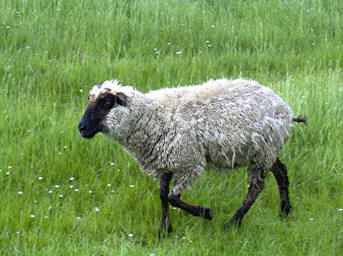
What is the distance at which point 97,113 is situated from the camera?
5.02m

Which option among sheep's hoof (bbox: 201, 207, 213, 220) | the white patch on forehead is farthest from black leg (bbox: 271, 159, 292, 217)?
the white patch on forehead

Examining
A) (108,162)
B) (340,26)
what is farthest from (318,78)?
(108,162)

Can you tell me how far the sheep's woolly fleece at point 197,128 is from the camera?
203 inches

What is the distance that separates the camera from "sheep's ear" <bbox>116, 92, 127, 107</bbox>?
16.7 feet

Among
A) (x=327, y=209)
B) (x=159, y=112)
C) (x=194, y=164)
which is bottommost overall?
(x=327, y=209)

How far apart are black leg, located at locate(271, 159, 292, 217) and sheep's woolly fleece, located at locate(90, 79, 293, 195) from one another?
0.39 m

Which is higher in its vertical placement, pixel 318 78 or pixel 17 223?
pixel 318 78

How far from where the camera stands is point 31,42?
27.5 ft

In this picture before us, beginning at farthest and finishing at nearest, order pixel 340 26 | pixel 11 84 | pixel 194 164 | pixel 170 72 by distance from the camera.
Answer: pixel 340 26 < pixel 170 72 < pixel 11 84 < pixel 194 164

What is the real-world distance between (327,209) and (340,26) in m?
5.00

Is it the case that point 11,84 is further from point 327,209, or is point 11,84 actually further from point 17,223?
point 327,209

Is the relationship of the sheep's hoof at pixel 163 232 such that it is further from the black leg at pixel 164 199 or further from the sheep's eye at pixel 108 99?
the sheep's eye at pixel 108 99

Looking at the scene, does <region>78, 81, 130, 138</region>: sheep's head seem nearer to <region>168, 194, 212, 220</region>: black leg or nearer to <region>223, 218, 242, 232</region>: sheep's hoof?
<region>168, 194, 212, 220</region>: black leg

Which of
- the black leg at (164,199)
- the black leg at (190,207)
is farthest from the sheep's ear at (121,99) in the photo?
the black leg at (190,207)
